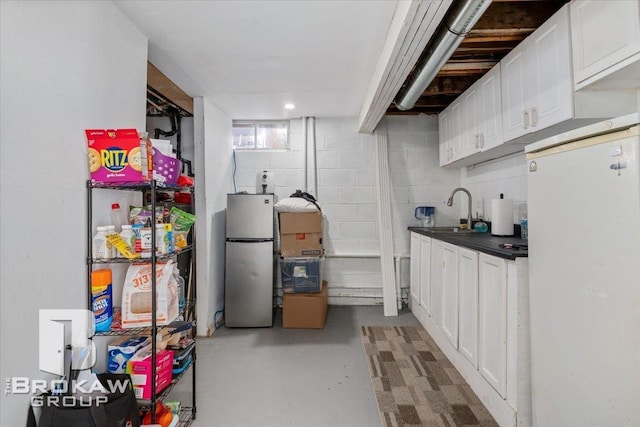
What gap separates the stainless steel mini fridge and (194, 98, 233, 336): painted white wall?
167 millimetres

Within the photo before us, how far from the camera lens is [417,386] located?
2.21 metres

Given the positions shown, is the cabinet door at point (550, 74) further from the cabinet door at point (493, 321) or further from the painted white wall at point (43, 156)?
the painted white wall at point (43, 156)

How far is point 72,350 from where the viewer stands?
1.39 meters

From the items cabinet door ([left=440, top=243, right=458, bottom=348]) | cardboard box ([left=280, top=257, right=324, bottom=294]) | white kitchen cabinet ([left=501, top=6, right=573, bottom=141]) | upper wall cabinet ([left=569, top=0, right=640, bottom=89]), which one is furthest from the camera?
cardboard box ([left=280, top=257, right=324, bottom=294])

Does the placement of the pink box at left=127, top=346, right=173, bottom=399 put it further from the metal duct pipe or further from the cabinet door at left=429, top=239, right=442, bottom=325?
the metal duct pipe

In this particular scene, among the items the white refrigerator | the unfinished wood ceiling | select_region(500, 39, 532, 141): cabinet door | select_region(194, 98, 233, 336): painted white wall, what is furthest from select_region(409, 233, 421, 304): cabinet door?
select_region(194, 98, 233, 336): painted white wall

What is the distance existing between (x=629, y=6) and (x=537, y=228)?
108cm

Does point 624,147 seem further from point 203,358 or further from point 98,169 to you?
point 203,358

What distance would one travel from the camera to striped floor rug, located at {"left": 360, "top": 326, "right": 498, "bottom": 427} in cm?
187

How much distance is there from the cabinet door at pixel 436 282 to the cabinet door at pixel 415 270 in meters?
0.49

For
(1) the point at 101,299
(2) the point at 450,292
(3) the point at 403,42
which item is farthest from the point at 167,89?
(2) the point at 450,292

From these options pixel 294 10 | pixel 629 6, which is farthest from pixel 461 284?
pixel 294 10

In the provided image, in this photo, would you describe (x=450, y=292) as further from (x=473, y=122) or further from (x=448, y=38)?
(x=448, y=38)

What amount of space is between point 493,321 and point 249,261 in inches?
97.2
